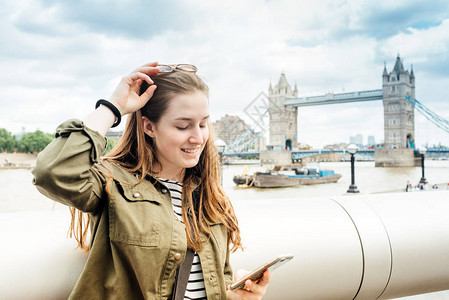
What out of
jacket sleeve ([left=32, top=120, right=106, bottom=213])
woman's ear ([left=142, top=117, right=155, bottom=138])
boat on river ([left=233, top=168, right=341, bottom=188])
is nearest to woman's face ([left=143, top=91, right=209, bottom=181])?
woman's ear ([left=142, top=117, right=155, bottom=138])

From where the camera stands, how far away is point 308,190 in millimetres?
14742

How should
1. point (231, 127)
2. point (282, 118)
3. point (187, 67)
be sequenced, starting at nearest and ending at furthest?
point (187, 67)
point (282, 118)
point (231, 127)

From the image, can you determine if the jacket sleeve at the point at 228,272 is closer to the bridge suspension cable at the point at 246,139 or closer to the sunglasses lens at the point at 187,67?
the sunglasses lens at the point at 187,67

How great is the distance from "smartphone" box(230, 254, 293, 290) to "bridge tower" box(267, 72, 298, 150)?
32554mm

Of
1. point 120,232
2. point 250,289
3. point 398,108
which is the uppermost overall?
point 398,108

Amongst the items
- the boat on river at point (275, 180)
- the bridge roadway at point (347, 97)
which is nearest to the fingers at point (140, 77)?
the boat on river at point (275, 180)

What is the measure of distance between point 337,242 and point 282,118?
34.9 metres

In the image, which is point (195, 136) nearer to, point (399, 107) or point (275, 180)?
point (275, 180)

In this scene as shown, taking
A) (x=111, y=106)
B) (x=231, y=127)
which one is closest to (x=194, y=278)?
(x=111, y=106)

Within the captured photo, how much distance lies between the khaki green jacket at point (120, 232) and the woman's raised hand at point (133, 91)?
9 centimetres

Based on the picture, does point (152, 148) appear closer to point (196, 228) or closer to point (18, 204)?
point (196, 228)

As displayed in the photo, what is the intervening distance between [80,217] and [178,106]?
0.28m

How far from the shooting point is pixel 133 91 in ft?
2.32

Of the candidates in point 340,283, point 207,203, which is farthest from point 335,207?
point 207,203
